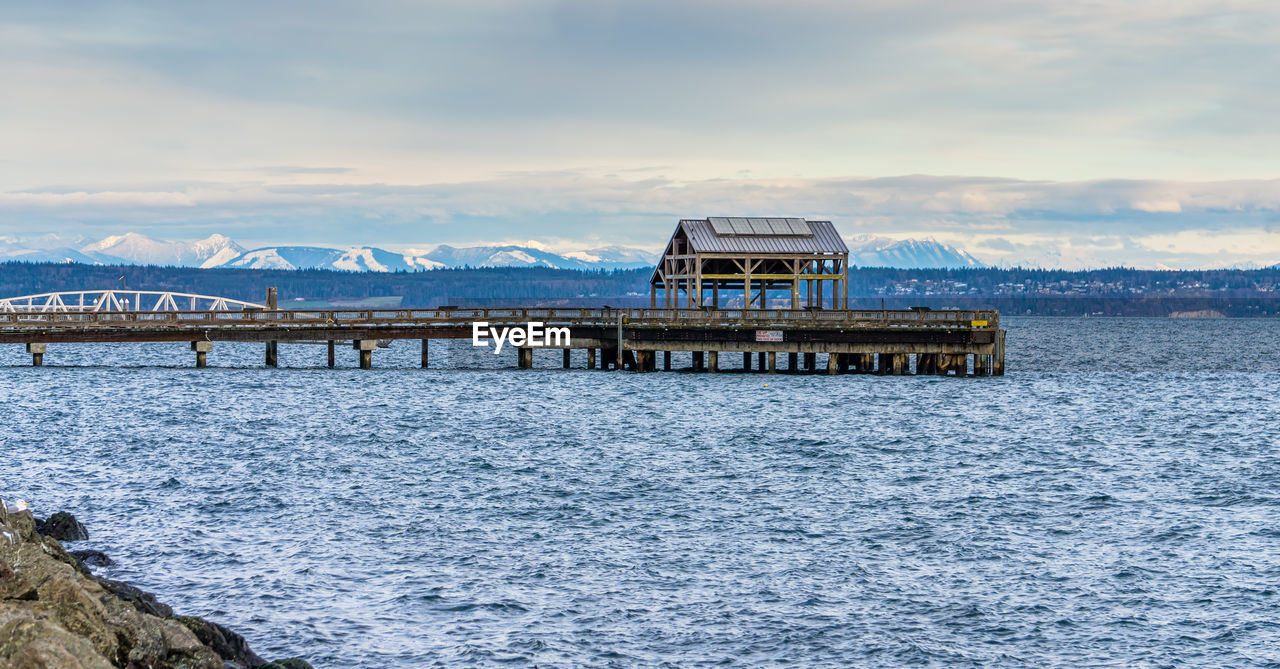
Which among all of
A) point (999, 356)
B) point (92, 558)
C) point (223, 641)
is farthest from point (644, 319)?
point (223, 641)

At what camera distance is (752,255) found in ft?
206

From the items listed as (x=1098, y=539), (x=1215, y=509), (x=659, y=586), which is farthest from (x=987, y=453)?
(x=659, y=586)

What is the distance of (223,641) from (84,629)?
7.73ft

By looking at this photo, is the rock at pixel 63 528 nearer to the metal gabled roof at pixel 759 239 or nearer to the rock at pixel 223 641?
the rock at pixel 223 641

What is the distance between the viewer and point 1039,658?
17.0 metres

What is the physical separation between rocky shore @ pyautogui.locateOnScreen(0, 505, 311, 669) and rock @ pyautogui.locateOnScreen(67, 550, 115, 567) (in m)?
3.79

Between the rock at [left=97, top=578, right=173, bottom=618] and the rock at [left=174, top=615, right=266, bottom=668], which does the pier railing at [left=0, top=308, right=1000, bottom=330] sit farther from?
the rock at [left=174, top=615, right=266, bottom=668]

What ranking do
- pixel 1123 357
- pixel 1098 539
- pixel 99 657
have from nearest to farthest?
pixel 99 657 → pixel 1098 539 → pixel 1123 357

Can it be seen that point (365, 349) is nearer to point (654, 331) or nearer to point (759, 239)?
point (654, 331)

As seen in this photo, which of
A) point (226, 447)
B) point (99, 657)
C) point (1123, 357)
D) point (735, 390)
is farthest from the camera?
point (1123, 357)

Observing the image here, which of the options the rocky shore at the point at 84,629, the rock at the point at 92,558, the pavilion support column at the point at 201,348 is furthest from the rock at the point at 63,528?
the pavilion support column at the point at 201,348

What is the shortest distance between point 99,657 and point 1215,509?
24683 millimetres

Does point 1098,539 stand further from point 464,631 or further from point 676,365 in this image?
point 676,365

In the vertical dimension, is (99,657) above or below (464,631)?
above
